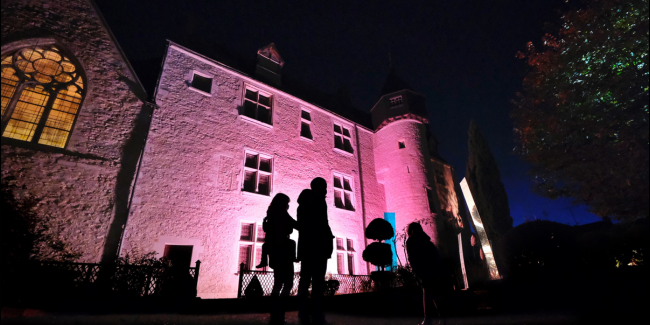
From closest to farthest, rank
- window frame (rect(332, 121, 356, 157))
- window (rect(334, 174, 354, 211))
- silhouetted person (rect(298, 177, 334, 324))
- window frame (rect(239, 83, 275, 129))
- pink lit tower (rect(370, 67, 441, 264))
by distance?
silhouetted person (rect(298, 177, 334, 324)) < window frame (rect(239, 83, 275, 129)) < window (rect(334, 174, 354, 211)) < pink lit tower (rect(370, 67, 441, 264)) < window frame (rect(332, 121, 356, 157))

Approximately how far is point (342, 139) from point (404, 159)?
367cm

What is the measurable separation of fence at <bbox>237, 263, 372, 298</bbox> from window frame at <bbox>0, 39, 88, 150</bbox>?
250 inches

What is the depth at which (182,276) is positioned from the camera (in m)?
5.48

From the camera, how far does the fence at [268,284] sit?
7434mm

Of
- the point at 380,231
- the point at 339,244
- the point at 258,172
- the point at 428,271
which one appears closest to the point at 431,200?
the point at 339,244

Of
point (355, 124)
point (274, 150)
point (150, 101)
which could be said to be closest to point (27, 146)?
point (150, 101)

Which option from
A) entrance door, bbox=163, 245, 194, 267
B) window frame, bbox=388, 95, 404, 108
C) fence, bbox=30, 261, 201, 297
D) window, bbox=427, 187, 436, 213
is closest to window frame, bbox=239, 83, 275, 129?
→ entrance door, bbox=163, 245, 194, 267

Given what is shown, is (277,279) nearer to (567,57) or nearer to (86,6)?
(567,57)

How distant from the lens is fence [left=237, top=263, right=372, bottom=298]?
743cm

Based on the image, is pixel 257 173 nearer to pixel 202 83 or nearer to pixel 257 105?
pixel 257 105

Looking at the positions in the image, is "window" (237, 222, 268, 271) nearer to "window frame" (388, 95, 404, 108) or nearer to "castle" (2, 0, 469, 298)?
"castle" (2, 0, 469, 298)

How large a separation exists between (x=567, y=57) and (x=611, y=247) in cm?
550

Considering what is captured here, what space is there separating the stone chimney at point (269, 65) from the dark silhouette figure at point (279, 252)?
35.1 feet

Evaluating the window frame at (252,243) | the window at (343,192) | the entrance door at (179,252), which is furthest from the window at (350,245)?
the entrance door at (179,252)
